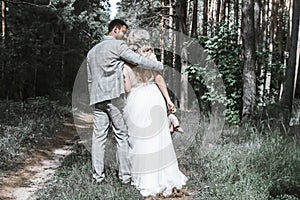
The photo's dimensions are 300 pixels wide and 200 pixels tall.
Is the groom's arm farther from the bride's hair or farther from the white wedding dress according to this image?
the white wedding dress

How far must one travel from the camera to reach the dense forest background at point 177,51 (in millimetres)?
9898

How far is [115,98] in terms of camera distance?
4.82 metres

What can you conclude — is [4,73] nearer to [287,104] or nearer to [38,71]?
[38,71]

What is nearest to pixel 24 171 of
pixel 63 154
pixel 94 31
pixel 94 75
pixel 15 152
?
pixel 15 152

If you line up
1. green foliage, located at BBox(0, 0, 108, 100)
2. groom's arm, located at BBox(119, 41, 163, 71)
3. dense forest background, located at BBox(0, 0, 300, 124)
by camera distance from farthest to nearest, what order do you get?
1. green foliage, located at BBox(0, 0, 108, 100)
2. dense forest background, located at BBox(0, 0, 300, 124)
3. groom's arm, located at BBox(119, 41, 163, 71)

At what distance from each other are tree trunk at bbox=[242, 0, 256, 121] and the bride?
15.0ft

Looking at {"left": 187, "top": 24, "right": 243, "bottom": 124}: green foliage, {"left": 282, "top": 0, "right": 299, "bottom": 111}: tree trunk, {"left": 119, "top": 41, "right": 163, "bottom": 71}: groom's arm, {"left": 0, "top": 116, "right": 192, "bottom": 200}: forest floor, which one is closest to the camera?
{"left": 119, "top": 41, "right": 163, "bottom": 71}: groom's arm

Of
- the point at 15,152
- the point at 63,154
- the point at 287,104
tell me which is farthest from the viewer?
the point at 287,104

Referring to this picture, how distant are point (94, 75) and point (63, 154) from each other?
3.87 m

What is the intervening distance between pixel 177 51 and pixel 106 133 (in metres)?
12.0

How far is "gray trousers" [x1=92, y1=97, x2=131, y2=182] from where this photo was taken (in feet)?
16.1

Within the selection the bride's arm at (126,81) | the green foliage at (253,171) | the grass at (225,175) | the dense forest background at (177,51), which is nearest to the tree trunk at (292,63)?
the dense forest background at (177,51)

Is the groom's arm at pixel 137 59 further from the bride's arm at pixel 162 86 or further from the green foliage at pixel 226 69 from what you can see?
the green foliage at pixel 226 69

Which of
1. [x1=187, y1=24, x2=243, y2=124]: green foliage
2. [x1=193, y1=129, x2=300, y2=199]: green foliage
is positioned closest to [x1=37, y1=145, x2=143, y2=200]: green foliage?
[x1=193, y1=129, x2=300, y2=199]: green foliage
